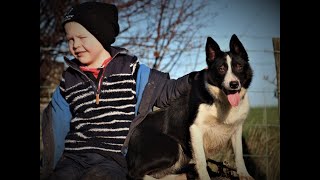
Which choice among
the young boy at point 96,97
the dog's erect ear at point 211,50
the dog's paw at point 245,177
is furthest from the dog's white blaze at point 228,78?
the dog's paw at point 245,177

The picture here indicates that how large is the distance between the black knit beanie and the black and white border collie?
548 millimetres

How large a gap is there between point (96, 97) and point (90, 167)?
0.41 m

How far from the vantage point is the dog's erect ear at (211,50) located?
235 cm

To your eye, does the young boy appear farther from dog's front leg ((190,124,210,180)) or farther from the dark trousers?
dog's front leg ((190,124,210,180))

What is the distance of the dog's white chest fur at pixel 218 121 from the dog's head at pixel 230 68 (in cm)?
6

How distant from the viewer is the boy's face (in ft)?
7.92

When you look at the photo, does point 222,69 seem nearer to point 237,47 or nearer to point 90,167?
point 237,47

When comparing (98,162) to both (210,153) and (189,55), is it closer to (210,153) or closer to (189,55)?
(210,153)

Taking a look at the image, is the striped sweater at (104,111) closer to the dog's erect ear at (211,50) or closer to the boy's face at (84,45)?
the boy's face at (84,45)

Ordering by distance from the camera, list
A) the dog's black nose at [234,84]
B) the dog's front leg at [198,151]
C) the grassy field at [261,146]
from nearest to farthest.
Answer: the dog's black nose at [234,84]
the dog's front leg at [198,151]
the grassy field at [261,146]

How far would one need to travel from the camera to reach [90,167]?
7.69 feet

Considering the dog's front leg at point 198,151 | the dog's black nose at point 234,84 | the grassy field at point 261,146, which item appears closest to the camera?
the dog's black nose at point 234,84
